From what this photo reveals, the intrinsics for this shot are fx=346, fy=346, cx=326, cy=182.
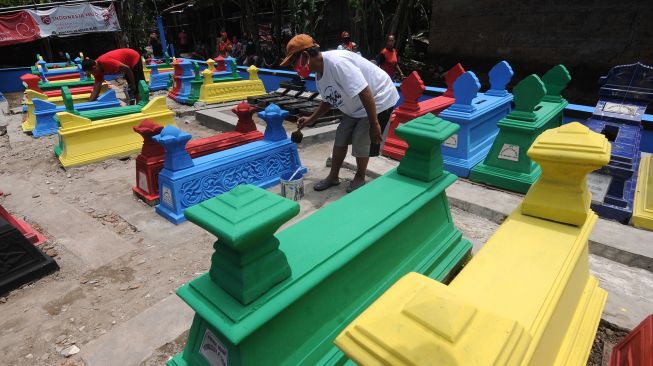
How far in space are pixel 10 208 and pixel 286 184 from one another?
3.09 m

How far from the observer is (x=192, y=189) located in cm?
344

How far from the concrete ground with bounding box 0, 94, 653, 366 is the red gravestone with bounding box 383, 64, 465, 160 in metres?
0.68

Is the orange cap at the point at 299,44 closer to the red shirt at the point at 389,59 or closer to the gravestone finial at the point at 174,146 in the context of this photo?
the gravestone finial at the point at 174,146

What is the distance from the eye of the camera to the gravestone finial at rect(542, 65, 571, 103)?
14.3 feet

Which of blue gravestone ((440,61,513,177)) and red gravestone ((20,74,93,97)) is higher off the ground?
red gravestone ((20,74,93,97))

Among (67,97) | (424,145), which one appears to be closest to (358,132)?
(424,145)

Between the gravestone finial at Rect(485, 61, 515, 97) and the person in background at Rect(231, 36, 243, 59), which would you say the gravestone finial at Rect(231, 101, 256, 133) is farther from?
the person in background at Rect(231, 36, 243, 59)

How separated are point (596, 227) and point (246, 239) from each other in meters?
3.05

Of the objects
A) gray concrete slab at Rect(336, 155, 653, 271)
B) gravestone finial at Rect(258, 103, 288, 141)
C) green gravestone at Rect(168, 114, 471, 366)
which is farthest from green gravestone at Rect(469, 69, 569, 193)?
gravestone finial at Rect(258, 103, 288, 141)

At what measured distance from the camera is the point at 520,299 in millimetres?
1267

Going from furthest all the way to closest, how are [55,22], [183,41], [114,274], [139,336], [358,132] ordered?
[183,41], [55,22], [358,132], [114,274], [139,336]

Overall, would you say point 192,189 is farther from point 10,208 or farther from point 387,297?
point 387,297

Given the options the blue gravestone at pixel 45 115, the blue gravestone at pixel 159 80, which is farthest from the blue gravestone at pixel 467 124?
the blue gravestone at pixel 159 80

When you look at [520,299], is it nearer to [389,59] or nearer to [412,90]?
[412,90]
